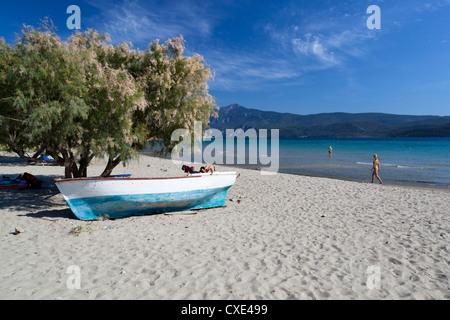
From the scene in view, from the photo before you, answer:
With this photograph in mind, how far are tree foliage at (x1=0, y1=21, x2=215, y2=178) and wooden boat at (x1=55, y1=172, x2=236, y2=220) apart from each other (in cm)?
128

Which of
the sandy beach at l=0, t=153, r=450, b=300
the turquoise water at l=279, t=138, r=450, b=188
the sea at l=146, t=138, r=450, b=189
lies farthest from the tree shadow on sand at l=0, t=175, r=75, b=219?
the turquoise water at l=279, t=138, r=450, b=188

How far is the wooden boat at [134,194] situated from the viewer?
859 cm

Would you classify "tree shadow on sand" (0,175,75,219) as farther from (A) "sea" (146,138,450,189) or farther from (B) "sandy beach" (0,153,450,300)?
(A) "sea" (146,138,450,189)

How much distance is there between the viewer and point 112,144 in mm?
9055

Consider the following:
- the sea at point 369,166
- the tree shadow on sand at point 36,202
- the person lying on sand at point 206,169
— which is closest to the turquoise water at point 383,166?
the sea at point 369,166

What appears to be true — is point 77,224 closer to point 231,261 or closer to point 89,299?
point 89,299

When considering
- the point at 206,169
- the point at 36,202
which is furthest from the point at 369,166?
the point at 36,202

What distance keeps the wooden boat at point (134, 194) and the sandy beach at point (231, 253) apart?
458 millimetres

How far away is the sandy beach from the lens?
4926 mm

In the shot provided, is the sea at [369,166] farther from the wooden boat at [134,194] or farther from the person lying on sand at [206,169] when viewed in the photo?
the wooden boat at [134,194]

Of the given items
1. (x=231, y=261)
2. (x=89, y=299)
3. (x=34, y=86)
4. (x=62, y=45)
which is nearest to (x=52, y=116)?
(x=34, y=86)

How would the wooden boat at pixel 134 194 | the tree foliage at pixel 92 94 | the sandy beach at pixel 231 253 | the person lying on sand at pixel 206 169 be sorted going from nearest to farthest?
the sandy beach at pixel 231 253
the tree foliage at pixel 92 94
the wooden boat at pixel 134 194
the person lying on sand at pixel 206 169

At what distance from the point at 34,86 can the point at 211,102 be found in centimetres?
668

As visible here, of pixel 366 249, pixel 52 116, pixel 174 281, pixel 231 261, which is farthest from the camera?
pixel 52 116
